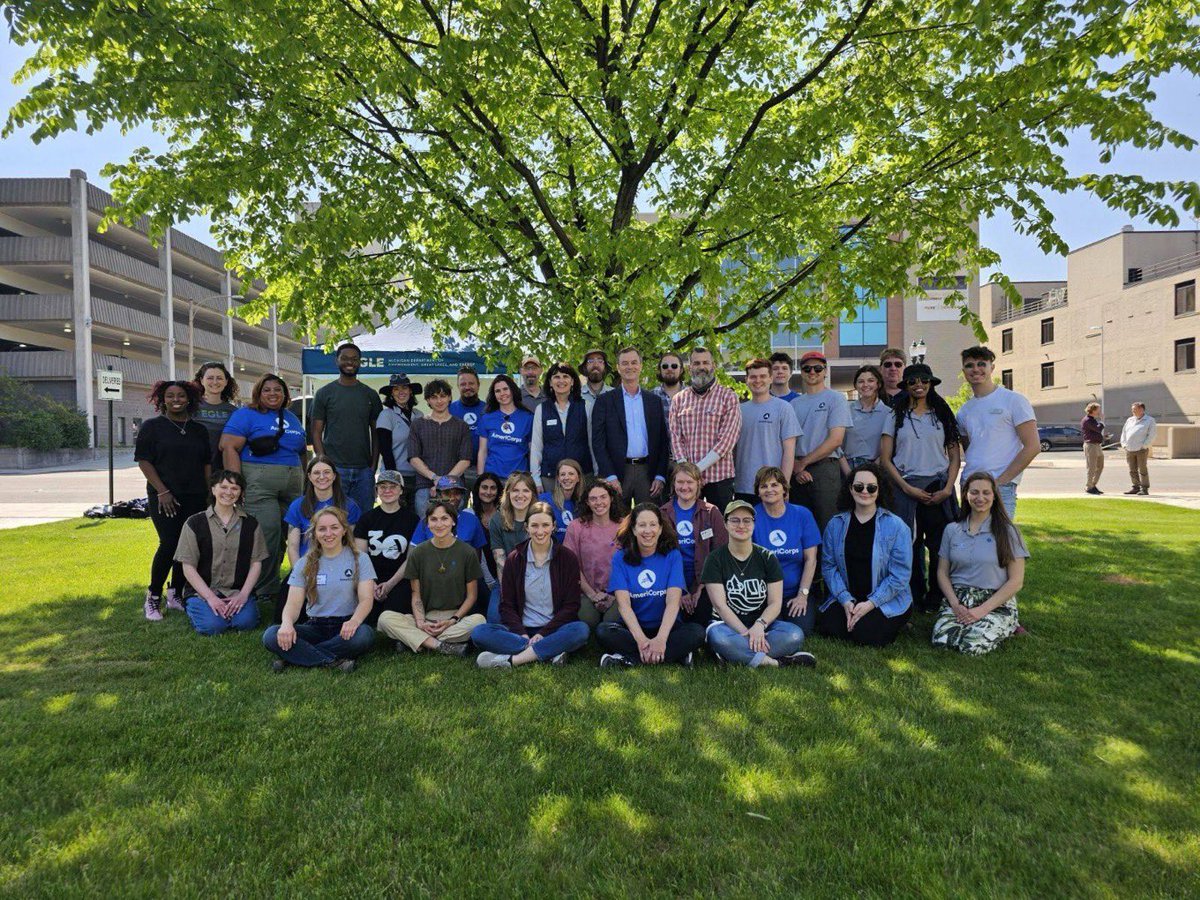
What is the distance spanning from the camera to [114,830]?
9.61ft

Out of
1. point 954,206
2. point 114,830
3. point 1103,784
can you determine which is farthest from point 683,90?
point 114,830

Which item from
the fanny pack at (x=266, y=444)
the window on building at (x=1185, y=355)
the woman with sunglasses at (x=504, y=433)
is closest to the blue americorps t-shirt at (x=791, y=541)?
the woman with sunglasses at (x=504, y=433)

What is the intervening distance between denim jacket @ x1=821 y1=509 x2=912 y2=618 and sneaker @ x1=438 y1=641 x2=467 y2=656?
2828mm

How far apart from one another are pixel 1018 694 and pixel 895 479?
94.1 inches

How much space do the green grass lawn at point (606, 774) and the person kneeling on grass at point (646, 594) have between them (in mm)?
241

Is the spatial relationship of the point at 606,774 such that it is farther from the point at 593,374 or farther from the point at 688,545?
the point at 593,374

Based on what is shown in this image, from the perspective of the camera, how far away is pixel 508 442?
723 cm

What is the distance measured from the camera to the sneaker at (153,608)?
256 inches

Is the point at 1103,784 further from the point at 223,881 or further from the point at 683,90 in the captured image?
the point at 683,90

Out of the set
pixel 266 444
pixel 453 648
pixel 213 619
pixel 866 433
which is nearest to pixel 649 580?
pixel 453 648

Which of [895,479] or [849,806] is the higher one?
[895,479]

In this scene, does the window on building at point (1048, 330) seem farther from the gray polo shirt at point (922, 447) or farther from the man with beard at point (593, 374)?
the man with beard at point (593, 374)

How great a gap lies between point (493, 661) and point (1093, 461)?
17935 millimetres

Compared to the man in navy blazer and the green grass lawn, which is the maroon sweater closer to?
the green grass lawn
